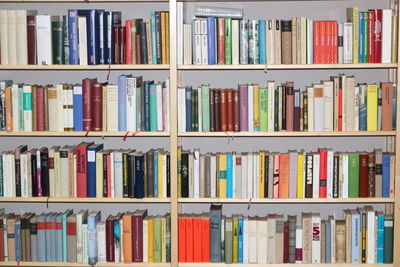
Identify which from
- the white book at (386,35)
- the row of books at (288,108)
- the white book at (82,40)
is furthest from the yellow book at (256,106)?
the white book at (82,40)

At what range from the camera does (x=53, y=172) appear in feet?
13.1

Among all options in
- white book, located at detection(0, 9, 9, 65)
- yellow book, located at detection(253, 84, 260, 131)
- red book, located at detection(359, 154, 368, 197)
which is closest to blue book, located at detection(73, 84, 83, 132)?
white book, located at detection(0, 9, 9, 65)

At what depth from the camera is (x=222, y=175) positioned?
395 centimetres

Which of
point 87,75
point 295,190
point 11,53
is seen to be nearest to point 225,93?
point 295,190

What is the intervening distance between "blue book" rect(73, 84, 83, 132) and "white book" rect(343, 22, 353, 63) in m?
1.54

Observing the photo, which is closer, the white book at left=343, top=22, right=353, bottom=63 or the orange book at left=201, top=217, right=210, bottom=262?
the white book at left=343, top=22, right=353, bottom=63

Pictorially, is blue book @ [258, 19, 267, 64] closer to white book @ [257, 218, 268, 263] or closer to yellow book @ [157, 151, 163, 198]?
yellow book @ [157, 151, 163, 198]

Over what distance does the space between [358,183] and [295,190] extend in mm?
366

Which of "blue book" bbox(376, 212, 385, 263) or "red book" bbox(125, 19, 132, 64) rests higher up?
"red book" bbox(125, 19, 132, 64)

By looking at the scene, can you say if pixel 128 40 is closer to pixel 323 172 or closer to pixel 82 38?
pixel 82 38

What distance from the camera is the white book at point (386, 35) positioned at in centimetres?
379

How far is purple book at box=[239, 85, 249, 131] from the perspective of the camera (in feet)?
12.7

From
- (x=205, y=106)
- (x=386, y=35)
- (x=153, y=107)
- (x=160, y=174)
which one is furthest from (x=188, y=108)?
(x=386, y=35)

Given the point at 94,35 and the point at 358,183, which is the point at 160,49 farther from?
the point at 358,183
